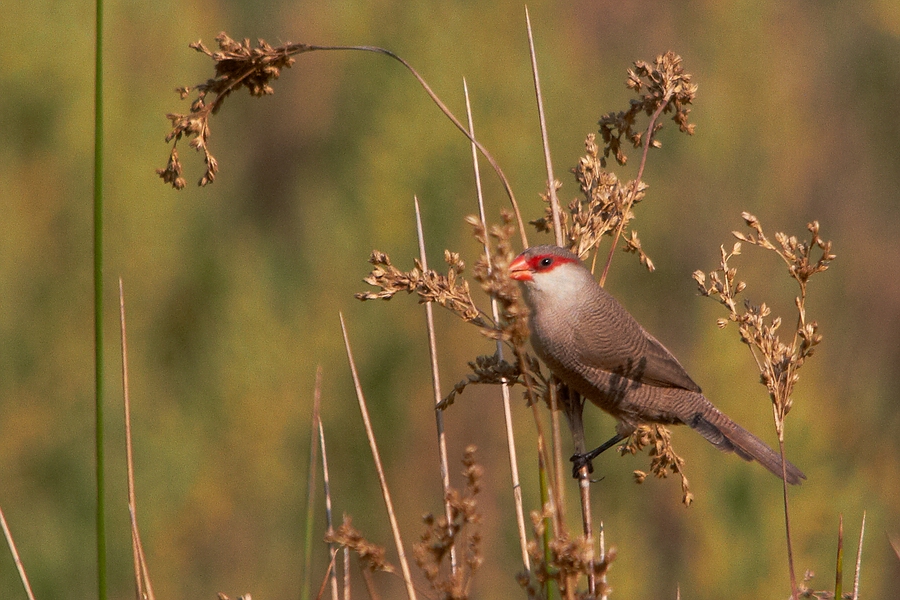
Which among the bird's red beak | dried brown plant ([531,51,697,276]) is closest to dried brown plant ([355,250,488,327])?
dried brown plant ([531,51,697,276])

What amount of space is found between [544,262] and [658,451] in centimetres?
56

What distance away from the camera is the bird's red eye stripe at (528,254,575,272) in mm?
2338

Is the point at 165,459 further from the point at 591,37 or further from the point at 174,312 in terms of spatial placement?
the point at 591,37

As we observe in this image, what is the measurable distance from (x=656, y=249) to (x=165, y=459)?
3112 millimetres

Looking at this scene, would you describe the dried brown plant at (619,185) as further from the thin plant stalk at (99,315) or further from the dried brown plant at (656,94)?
the thin plant stalk at (99,315)

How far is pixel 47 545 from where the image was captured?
470cm

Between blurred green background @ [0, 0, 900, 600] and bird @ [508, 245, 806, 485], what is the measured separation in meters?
2.12

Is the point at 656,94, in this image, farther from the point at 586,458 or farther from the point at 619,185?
the point at 586,458

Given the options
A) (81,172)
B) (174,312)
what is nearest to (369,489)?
(174,312)

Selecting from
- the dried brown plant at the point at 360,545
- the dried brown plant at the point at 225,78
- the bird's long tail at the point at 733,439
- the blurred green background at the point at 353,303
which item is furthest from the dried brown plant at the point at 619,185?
the blurred green background at the point at 353,303

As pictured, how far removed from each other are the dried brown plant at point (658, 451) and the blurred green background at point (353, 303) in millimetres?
2613

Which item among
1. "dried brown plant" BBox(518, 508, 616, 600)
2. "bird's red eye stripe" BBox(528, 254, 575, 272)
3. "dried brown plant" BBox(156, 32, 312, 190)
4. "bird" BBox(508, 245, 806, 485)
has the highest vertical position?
"dried brown plant" BBox(156, 32, 312, 190)

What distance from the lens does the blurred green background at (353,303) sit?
492 cm

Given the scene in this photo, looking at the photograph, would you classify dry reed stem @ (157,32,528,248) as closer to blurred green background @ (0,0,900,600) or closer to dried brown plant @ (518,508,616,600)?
dried brown plant @ (518,508,616,600)
